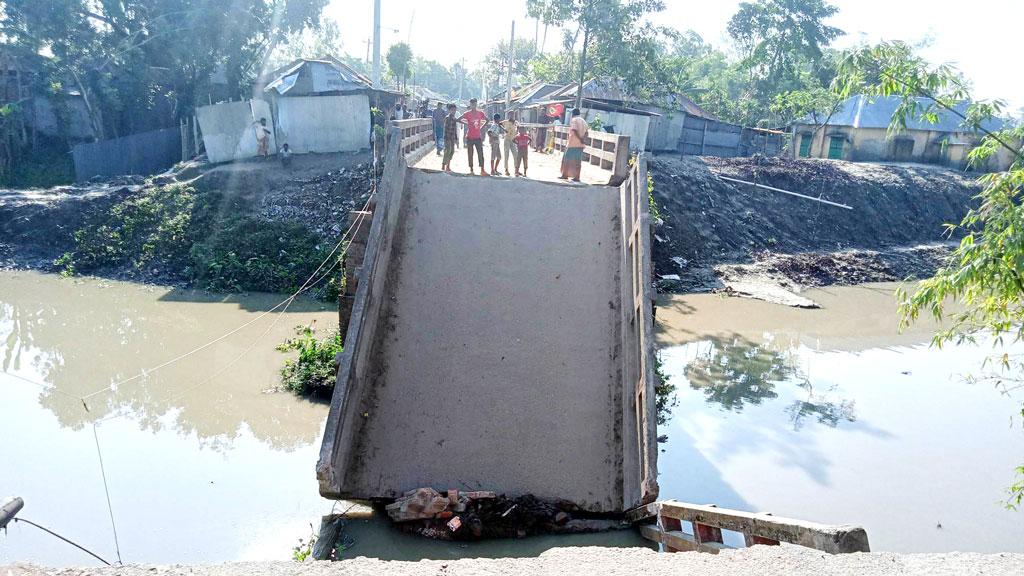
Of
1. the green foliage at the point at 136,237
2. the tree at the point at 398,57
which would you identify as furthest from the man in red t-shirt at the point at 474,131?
the tree at the point at 398,57

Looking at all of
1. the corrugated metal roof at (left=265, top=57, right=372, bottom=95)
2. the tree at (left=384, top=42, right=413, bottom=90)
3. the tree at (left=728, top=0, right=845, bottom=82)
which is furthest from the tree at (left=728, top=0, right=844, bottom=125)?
the corrugated metal roof at (left=265, top=57, right=372, bottom=95)

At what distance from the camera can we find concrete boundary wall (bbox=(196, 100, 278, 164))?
69.2 ft

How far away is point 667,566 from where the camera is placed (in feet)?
12.7

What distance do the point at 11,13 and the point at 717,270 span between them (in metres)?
23.0

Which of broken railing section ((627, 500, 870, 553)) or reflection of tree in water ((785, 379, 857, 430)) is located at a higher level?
broken railing section ((627, 500, 870, 553))

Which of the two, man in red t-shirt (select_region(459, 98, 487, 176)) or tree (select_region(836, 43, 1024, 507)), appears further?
man in red t-shirt (select_region(459, 98, 487, 176))

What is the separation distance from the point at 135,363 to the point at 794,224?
822 inches

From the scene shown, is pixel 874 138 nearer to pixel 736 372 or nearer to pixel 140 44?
pixel 736 372

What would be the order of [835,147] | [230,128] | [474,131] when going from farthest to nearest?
1. [835,147]
2. [230,128]
3. [474,131]

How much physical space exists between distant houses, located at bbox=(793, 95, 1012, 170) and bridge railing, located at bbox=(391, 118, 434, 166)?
980 inches

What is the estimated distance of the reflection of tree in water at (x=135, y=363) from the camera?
32.1 ft

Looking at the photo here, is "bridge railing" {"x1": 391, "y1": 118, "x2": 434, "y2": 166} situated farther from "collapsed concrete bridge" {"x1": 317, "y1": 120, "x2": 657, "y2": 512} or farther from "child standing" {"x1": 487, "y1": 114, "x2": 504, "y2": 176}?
"child standing" {"x1": 487, "y1": 114, "x2": 504, "y2": 176}

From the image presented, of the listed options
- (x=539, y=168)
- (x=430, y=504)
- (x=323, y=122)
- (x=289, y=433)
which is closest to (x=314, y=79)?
(x=323, y=122)

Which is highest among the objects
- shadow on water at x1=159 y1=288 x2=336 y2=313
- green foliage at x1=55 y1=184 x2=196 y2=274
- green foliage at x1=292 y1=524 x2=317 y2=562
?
green foliage at x1=55 y1=184 x2=196 y2=274
